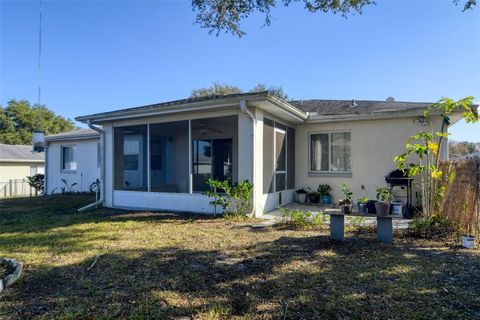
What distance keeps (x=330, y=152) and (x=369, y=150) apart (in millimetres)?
1162

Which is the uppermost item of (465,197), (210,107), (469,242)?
(210,107)

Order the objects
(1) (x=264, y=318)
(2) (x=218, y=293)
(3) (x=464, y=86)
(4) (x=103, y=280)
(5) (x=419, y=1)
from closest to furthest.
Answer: (1) (x=264, y=318), (2) (x=218, y=293), (4) (x=103, y=280), (5) (x=419, y=1), (3) (x=464, y=86)

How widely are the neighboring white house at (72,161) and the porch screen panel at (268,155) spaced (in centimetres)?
966

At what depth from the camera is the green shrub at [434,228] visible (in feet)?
17.4

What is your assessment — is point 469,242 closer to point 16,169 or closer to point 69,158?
point 69,158

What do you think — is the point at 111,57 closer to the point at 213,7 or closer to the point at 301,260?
the point at 213,7

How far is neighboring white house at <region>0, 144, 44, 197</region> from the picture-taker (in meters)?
20.5

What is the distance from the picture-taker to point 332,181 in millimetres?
9508

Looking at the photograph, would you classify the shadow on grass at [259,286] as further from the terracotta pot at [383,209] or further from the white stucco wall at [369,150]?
the white stucco wall at [369,150]

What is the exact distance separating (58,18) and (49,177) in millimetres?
8634

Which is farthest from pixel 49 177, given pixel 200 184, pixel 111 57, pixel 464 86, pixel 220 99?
pixel 464 86

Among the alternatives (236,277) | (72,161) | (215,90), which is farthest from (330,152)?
(215,90)

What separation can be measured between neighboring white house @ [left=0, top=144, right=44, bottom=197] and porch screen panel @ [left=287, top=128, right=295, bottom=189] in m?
17.8

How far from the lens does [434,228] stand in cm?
543
